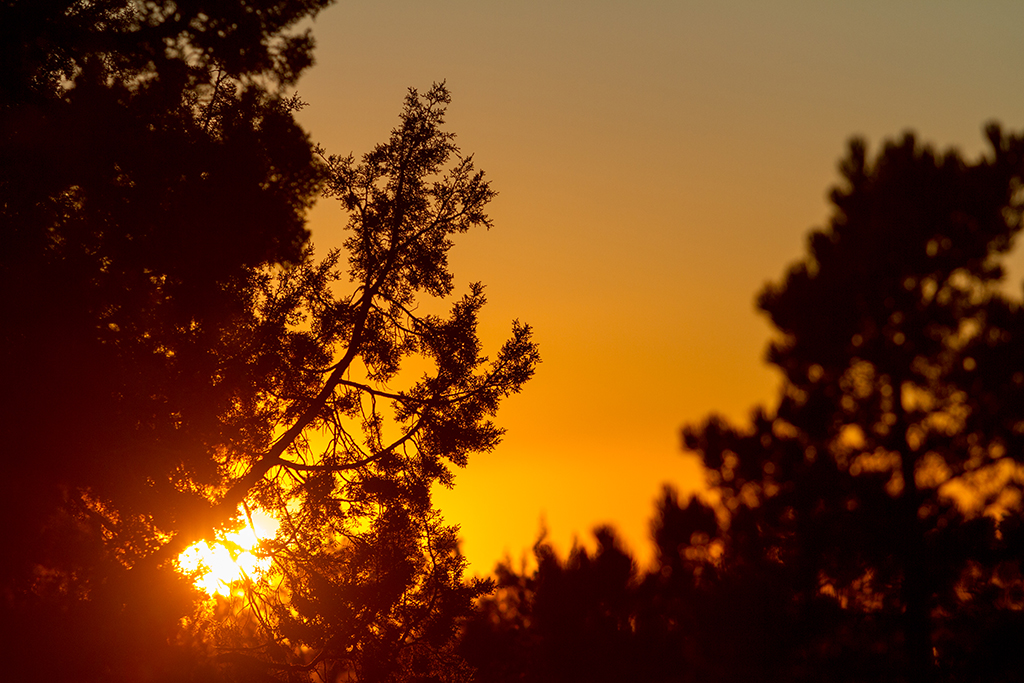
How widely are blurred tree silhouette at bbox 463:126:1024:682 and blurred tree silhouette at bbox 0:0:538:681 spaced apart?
238 inches

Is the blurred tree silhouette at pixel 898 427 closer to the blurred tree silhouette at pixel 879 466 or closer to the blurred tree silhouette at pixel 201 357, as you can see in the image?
the blurred tree silhouette at pixel 879 466

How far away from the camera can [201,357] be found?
1176 cm

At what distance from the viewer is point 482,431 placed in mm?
12953

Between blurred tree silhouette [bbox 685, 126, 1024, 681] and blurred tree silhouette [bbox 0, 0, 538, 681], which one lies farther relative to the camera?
blurred tree silhouette [bbox 685, 126, 1024, 681]

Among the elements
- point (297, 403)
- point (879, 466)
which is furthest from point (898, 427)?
point (297, 403)

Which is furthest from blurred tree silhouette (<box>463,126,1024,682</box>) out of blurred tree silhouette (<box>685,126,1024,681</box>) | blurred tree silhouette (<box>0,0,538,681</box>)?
blurred tree silhouette (<box>0,0,538,681</box>)

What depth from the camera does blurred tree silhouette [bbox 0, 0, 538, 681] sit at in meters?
10.3

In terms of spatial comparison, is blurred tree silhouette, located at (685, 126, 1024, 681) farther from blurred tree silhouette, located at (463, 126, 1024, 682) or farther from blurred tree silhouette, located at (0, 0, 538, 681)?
blurred tree silhouette, located at (0, 0, 538, 681)

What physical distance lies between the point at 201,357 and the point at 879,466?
13.3m

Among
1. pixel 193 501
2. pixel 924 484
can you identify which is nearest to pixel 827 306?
pixel 924 484

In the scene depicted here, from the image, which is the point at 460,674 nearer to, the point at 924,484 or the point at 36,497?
the point at 36,497

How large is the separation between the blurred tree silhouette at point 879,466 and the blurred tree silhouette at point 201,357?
6.04 meters

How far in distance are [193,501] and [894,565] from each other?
13061 millimetres

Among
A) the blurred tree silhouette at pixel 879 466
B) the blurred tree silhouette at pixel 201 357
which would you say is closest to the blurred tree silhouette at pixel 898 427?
the blurred tree silhouette at pixel 879 466
